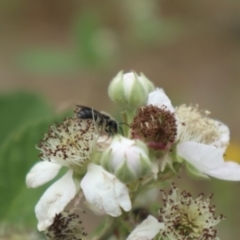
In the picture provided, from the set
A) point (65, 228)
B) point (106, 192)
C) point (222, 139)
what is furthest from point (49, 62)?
point (106, 192)

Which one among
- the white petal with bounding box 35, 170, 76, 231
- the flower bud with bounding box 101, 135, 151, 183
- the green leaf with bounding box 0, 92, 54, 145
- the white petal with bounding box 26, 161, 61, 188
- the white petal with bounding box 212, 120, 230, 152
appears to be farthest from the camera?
the green leaf with bounding box 0, 92, 54, 145

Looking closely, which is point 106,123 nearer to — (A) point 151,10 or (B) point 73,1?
(A) point 151,10

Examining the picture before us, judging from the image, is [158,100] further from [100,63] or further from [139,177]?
[100,63]

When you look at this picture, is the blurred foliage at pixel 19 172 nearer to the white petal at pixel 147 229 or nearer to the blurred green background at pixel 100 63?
the blurred green background at pixel 100 63

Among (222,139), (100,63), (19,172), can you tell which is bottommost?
(19,172)

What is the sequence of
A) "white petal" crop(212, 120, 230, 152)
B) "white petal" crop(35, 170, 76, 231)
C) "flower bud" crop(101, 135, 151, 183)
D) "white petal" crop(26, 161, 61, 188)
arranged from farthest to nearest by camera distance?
"white petal" crop(212, 120, 230, 152), "white petal" crop(26, 161, 61, 188), "white petal" crop(35, 170, 76, 231), "flower bud" crop(101, 135, 151, 183)

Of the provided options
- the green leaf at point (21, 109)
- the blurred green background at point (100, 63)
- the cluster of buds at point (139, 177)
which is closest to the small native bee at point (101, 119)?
the cluster of buds at point (139, 177)

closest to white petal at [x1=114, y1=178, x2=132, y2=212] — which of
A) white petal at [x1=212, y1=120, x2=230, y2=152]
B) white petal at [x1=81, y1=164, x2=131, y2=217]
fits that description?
white petal at [x1=81, y1=164, x2=131, y2=217]

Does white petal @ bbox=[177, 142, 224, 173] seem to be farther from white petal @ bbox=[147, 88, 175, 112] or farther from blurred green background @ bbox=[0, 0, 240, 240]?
blurred green background @ bbox=[0, 0, 240, 240]
